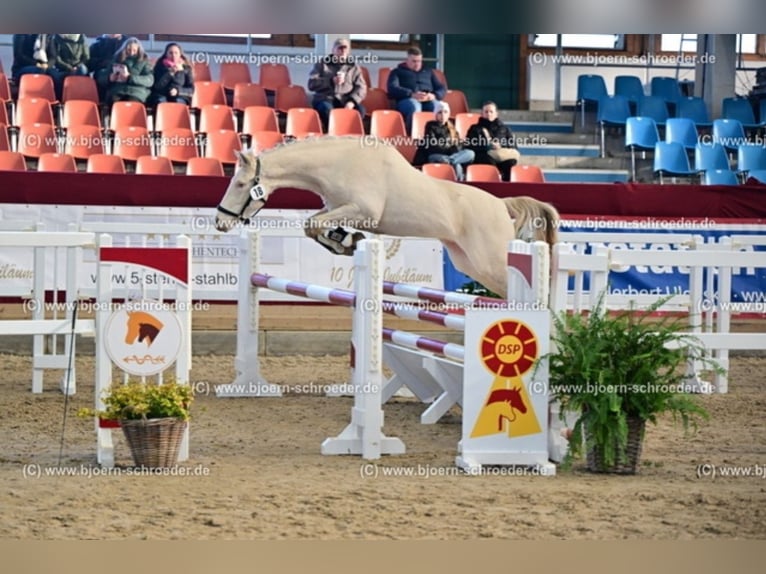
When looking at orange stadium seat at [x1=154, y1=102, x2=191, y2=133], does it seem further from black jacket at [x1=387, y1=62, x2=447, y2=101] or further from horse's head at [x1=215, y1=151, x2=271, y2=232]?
horse's head at [x1=215, y1=151, x2=271, y2=232]

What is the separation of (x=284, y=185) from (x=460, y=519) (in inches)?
118

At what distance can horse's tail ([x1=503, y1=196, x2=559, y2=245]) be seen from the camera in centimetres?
684

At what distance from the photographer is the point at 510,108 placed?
16.0 m

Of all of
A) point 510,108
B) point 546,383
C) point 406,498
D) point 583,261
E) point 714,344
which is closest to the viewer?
point 406,498

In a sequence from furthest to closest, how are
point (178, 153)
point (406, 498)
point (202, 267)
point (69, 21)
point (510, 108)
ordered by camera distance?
point (510, 108), point (178, 153), point (202, 267), point (406, 498), point (69, 21)

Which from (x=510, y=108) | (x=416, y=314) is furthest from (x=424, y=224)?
(x=510, y=108)

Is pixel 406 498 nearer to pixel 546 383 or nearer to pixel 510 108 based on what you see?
pixel 546 383

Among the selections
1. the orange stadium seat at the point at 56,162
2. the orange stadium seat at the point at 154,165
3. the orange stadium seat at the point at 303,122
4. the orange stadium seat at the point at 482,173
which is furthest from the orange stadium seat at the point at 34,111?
the orange stadium seat at the point at 482,173

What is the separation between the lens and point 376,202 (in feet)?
20.8

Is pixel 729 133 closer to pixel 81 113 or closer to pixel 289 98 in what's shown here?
pixel 289 98

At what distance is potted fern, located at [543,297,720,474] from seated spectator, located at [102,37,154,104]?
28.1ft

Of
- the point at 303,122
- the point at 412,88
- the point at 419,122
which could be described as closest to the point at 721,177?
the point at 419,122

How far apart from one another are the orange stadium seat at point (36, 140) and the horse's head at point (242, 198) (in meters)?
5.62

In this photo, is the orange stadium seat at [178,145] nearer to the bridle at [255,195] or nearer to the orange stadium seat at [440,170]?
the orange stadium seat at [440,170]
